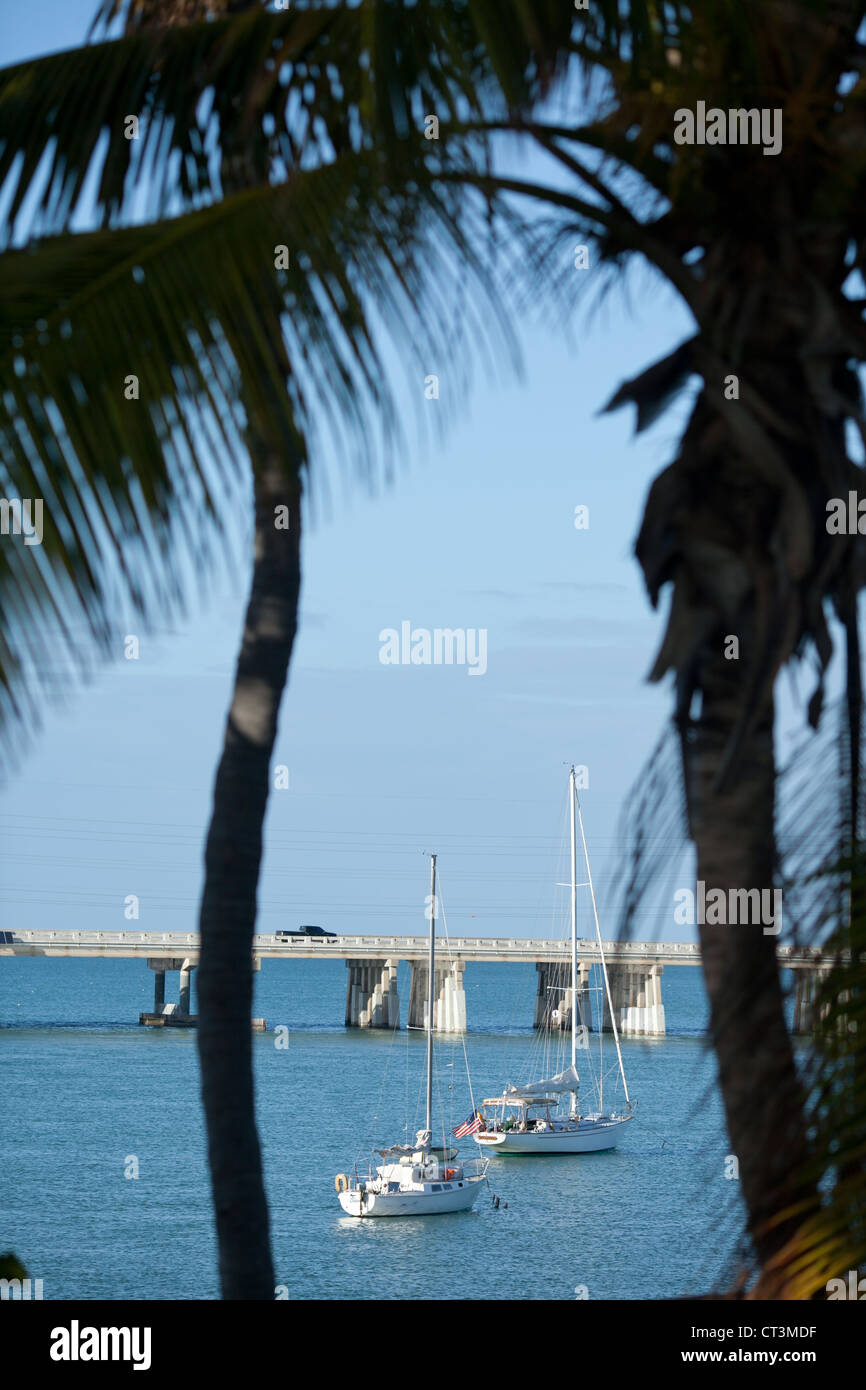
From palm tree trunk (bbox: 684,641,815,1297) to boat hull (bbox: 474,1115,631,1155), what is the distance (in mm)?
66317

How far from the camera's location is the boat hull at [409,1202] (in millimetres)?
52656

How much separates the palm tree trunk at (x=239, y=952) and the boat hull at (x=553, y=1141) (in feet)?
213

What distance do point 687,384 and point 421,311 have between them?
2.82ft

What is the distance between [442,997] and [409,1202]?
170 feet

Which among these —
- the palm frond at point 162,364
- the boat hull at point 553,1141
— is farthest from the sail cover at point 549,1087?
the palm frond at point 162,364

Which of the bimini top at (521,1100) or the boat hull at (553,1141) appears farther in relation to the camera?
the boat hull at (553,1141)

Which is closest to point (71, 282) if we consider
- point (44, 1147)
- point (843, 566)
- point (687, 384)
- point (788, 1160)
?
point (687, 384)

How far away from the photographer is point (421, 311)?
11.7ft

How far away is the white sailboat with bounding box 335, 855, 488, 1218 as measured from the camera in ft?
173

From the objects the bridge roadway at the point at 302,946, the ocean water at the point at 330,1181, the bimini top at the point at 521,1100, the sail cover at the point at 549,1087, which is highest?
the bridge roadway at the point at 302,946

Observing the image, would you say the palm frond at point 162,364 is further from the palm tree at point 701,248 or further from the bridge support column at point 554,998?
the bridge support column at point 554,998

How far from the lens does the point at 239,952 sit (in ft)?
17.4

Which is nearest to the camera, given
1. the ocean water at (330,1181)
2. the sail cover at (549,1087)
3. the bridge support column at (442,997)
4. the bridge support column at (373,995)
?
the ocean water at (330,1181)
